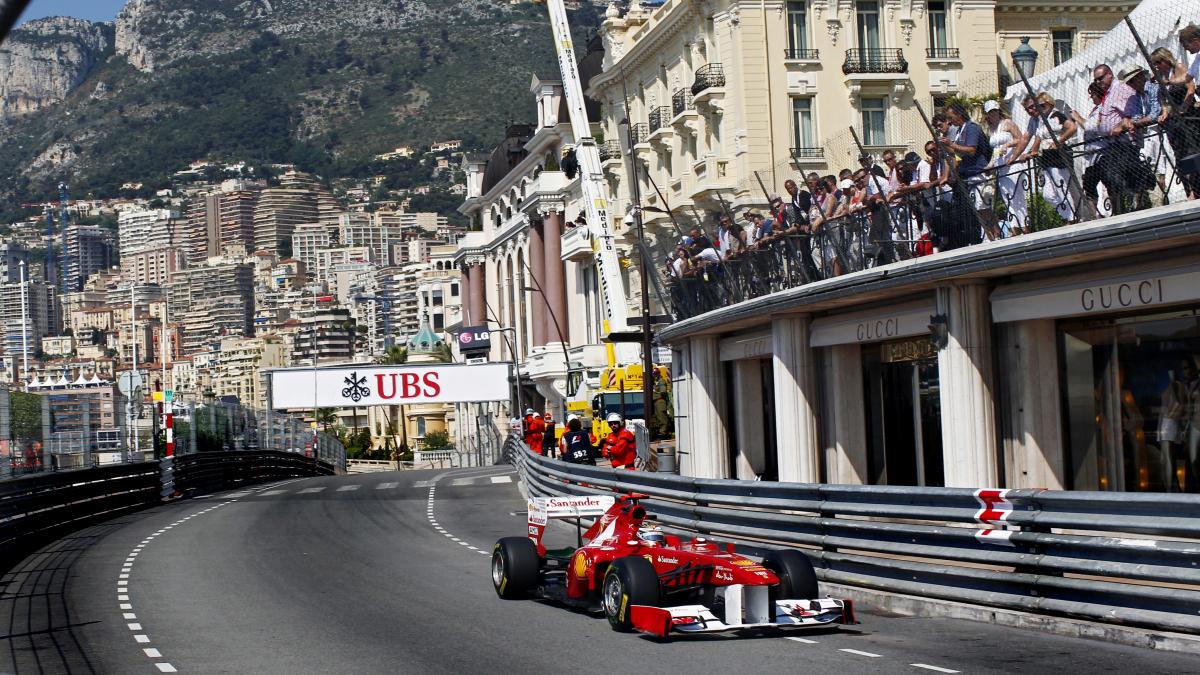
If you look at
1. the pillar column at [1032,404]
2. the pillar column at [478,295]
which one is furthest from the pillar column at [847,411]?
the pillar column at [478,295]

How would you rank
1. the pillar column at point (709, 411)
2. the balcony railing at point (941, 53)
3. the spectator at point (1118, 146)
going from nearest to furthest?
1. the spectator at point (1118, 146)
2. the pillar column at point (709, 411)
3. the balcony railing at point (941, 53)

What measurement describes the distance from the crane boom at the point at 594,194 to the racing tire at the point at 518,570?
26.5m

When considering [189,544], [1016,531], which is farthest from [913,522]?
[189,544]

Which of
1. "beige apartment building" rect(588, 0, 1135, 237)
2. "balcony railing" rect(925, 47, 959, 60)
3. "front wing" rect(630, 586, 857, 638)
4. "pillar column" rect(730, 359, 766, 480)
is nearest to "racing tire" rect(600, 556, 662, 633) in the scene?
"front wing" rect(630, 586, 857, 638)

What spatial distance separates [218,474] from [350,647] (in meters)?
29.7

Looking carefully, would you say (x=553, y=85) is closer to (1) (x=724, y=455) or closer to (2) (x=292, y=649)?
(1) (x=724, y=455)

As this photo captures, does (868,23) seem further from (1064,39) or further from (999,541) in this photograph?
(999,541)

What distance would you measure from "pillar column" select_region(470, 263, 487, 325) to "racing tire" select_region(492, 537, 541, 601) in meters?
84.0

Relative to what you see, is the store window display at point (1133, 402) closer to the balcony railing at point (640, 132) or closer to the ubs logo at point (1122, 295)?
the ubs logo at point (1122, 295)

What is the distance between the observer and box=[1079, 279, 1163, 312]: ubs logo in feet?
48.7

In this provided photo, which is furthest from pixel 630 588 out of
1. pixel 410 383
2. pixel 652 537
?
pixel 410 383

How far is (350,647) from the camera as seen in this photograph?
12.3 metres

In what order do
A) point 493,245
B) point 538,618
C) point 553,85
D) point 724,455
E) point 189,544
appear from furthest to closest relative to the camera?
point 493,245 → point 553,85 → point 724,455 → point 189,544 → point 538,618

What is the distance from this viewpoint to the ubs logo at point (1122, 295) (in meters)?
14.8
